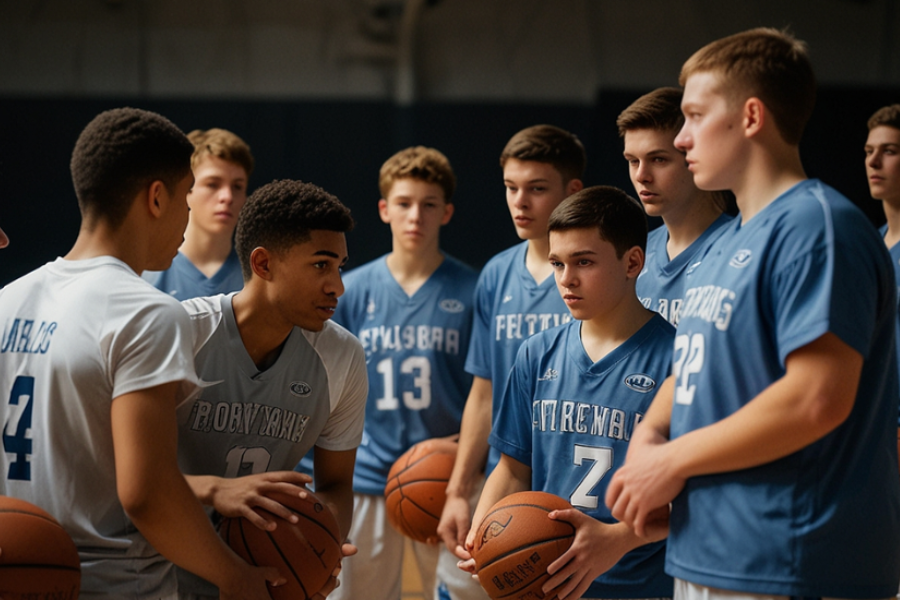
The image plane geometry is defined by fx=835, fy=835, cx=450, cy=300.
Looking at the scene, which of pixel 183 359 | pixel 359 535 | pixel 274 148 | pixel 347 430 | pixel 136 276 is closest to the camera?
pixel 183 359

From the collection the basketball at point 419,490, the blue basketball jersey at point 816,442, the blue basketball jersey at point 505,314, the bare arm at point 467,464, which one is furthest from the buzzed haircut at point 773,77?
the basketball at point 419,490

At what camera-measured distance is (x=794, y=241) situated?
176cm

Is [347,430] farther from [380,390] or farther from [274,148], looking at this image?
[274,148]

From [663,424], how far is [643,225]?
0.99 m

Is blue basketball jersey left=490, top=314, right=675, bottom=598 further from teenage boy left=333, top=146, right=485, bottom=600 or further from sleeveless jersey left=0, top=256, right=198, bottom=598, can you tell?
teenage boy left=333, top=146, right=485, bottom=600

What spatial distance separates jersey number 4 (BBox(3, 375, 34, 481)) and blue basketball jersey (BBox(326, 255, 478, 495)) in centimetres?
221

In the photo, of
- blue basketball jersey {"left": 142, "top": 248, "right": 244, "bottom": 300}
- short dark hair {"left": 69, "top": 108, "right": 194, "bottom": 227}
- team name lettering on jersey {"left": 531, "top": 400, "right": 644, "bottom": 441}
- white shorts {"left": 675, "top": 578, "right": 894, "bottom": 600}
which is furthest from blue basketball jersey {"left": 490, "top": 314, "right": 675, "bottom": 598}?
blue basketball jersey {"left": 142, "top": 248, "right": 244, "bottom": 300}

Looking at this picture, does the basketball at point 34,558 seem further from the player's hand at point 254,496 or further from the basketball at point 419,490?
the basketball at point 419,490

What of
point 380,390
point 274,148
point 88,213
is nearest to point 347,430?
point 88,213

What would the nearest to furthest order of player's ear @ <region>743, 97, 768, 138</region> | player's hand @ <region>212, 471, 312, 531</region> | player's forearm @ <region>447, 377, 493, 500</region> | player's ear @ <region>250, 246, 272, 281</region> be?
player's ear @ <region>743, 97, 768, 138</region> < player's hand @ <region>212, 471, 312, 531</region> < player's ear @ <region>250, 246, 272, 281</region> < player's forearm @ <region>447, 377, 493, 500</region>

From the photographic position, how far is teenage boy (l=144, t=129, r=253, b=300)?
4316 millimetres

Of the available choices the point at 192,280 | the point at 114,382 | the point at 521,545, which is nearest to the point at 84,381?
the point at 114,382

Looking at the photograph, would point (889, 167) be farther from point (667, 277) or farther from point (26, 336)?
point (26, 336)

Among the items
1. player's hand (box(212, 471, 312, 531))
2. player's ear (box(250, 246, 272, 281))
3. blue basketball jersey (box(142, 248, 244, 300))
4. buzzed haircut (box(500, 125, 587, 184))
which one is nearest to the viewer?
player's hand (box(212, 471, 312, 531))
